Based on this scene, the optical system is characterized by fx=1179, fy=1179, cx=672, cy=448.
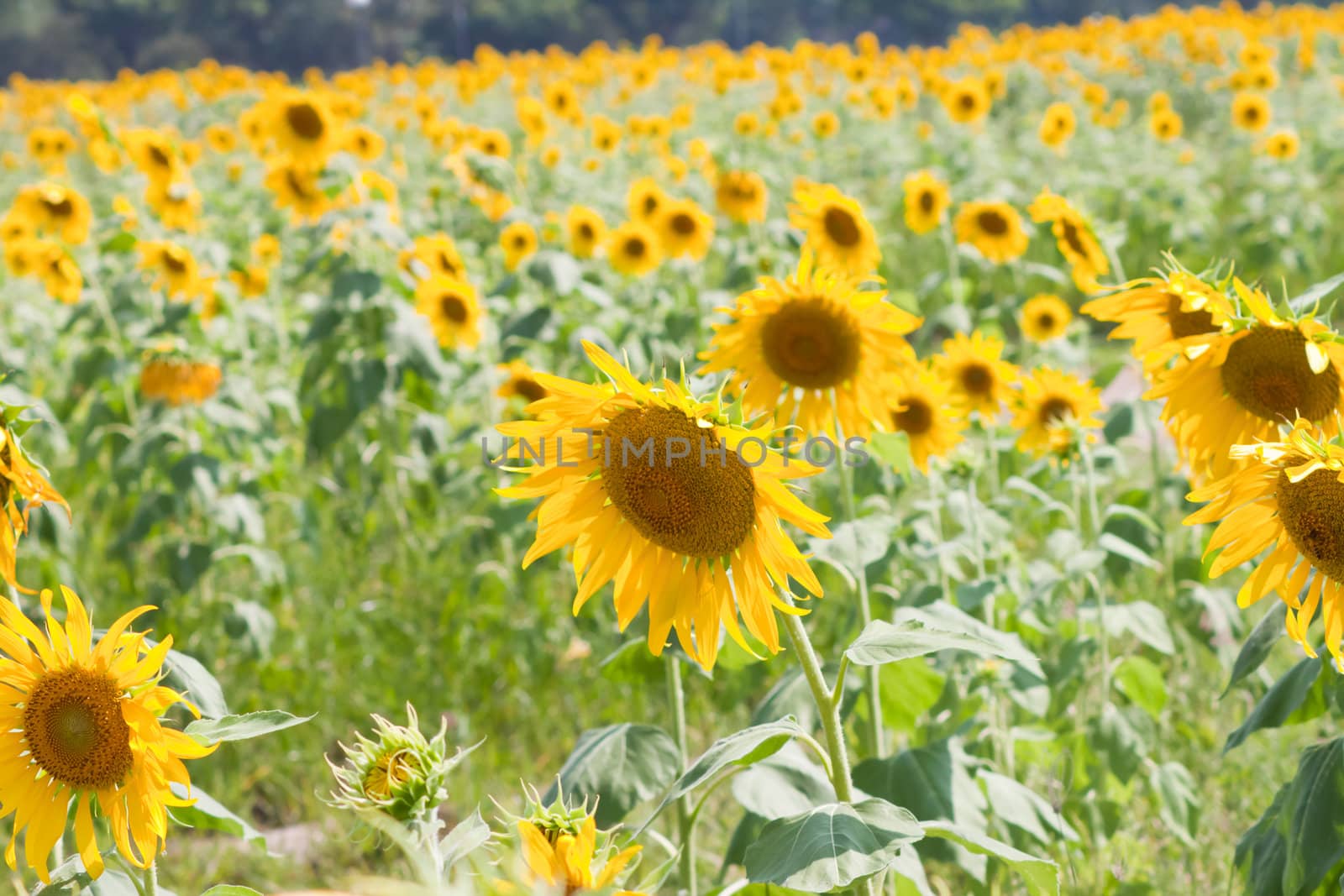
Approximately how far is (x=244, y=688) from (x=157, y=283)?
55.1 inches

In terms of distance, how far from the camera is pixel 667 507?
137 cm

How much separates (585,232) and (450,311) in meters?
0.88

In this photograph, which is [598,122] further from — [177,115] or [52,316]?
[177,115]

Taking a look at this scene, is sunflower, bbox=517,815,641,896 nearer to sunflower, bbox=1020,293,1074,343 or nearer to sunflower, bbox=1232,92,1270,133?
sunflower, bbox=1020,293,1074,343

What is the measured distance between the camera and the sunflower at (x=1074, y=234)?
109 inches

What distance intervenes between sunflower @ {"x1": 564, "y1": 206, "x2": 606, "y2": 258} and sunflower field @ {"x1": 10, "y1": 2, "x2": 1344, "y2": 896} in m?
0.02

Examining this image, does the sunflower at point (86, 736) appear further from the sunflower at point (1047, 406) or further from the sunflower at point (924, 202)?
the sunflower at point (924, 202)

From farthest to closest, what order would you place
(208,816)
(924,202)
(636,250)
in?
(636,250), (924,202), (208,816)

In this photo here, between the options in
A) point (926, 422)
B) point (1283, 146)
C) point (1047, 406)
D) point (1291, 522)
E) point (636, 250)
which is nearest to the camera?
point (1291, 522)

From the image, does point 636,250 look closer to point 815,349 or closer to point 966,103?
point 815,349

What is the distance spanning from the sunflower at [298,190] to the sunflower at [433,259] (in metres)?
0.39

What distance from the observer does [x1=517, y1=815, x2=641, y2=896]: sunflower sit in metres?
1.10

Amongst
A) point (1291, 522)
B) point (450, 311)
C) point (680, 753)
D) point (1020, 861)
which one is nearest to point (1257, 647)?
point (1291, 522)

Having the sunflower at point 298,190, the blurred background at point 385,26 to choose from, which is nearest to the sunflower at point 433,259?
the sunflower at point 298,190
